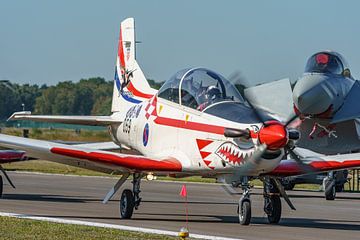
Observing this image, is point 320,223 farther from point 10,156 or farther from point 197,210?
point 10,156

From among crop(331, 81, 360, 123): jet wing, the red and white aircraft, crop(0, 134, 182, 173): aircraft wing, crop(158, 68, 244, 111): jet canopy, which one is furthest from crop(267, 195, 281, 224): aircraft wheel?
crop(331, 81, 360, 123): jet wing

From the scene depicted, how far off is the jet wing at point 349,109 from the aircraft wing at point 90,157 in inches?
455

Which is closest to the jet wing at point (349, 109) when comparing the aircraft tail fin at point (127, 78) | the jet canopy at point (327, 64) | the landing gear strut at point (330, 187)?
the jet canopy at point (327, 64)

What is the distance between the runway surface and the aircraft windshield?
3.73 meters

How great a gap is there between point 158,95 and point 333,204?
A: 743 cm

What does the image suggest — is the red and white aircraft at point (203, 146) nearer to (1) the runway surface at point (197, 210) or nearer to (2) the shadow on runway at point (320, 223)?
(2) the shadow on runway at point (320, 223)

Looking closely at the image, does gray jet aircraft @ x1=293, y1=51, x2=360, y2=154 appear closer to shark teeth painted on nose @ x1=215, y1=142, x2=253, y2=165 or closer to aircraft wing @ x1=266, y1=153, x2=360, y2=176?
aircraft wing @ x1=266, y1=153, x2=360, y2=176

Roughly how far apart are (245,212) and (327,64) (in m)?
13.0

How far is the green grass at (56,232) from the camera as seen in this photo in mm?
13641

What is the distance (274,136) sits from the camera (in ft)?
48.9

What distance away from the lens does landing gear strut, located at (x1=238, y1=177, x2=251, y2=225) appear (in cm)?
1616

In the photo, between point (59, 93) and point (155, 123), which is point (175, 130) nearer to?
point (155, 123)

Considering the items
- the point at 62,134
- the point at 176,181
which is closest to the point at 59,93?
the point at 62,134

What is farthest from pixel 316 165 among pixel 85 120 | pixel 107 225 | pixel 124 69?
pixel 124 69
